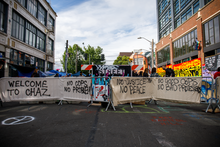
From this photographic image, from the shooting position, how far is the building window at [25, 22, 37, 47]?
18188mm

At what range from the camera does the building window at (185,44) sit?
60.3ft

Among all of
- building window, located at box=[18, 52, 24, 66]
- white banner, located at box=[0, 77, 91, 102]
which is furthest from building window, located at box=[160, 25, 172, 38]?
white banner, located at box=[0, 77, 91, 102]

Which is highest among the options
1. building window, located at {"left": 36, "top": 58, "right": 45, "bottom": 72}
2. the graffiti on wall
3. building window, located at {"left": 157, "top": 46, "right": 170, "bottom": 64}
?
building window, located at {"left": 157, "top": 46, "right": 170, "bottom": 64}

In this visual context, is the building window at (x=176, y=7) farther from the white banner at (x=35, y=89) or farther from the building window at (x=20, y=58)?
the white banner at (x=35, y=89)

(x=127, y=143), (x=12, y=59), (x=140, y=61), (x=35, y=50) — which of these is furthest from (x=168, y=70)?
(x=140, y=61)

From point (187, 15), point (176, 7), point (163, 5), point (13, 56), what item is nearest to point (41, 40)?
point (13, 56)

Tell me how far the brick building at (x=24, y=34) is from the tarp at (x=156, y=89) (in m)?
9.64

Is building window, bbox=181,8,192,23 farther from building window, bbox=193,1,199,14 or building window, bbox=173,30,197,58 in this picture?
building window, bbox=173,30,197,58

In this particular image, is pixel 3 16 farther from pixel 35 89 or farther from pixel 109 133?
pixel 109 133

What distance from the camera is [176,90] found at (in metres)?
6.91

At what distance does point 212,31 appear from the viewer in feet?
47.5

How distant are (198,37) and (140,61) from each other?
54026mm

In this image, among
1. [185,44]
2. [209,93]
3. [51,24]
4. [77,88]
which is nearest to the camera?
[209,93]

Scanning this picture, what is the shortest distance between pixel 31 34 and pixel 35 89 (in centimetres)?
1554
